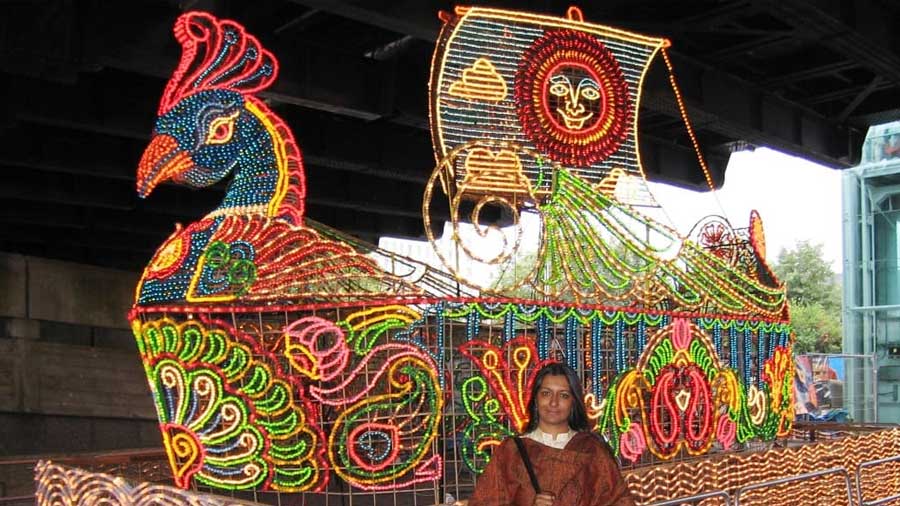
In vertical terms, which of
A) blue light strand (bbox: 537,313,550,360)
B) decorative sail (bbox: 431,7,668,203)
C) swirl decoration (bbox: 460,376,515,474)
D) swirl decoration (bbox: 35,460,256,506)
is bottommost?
swirl decoration (bbox: 35,460,256,506)

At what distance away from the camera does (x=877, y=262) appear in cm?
2875

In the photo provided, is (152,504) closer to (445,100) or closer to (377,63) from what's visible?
(445,100)

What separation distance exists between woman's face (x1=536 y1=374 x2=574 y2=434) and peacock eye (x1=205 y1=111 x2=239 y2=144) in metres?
5.33

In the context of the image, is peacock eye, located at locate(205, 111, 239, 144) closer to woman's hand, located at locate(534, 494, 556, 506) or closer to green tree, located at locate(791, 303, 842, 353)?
woman's hand, located at locate(534, 494, 556, 506)

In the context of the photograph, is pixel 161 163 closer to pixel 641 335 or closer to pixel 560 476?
pixel 641 335

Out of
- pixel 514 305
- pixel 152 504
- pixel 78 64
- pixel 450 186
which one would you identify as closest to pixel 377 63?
pixel 78 64

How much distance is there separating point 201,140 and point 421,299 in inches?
99.7

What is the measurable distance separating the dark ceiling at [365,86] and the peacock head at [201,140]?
1.60 m

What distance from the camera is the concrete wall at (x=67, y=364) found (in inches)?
708

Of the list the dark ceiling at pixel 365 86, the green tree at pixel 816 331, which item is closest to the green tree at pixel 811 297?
the green tree at pixel 816 331

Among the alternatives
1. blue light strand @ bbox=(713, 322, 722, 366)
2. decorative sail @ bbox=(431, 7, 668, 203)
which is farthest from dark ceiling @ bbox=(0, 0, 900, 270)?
blue light strand @ bbox=(713, 322, 722, 366)

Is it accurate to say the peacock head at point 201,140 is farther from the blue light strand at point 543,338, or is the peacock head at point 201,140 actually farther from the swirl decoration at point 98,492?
the blue light strand at point 543,338

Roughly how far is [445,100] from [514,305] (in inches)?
85.3

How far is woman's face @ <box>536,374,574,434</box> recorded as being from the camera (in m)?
5.09
